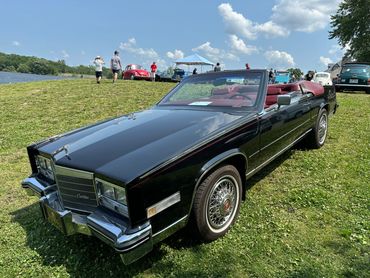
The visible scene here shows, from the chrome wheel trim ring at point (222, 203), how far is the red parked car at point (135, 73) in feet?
74.4

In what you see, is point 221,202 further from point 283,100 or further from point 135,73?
point 135,73

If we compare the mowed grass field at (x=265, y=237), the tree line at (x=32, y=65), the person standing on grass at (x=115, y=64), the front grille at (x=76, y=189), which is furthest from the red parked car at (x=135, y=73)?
the front grille at (x=76, y=189)

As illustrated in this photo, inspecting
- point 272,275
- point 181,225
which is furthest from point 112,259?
point 272,275

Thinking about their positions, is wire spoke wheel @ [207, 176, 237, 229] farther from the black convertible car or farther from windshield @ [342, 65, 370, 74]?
windshield @ [342, 65, 370, 74]

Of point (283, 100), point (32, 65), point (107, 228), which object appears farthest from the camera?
point (32, 65)

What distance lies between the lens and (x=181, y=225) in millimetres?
2574

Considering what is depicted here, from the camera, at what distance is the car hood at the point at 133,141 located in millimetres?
2422

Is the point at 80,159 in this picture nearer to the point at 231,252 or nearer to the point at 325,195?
the point at 231,252

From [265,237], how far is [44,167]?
236 centimetres

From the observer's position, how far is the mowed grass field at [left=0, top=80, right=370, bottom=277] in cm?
267

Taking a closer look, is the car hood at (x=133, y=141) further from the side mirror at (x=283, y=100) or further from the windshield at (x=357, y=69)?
the windshield at (x=357, y=69)

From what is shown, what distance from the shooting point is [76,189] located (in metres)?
2.60

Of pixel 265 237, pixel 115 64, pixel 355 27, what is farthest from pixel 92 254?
pixel 355 27

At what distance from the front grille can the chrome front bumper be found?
0.07 m
